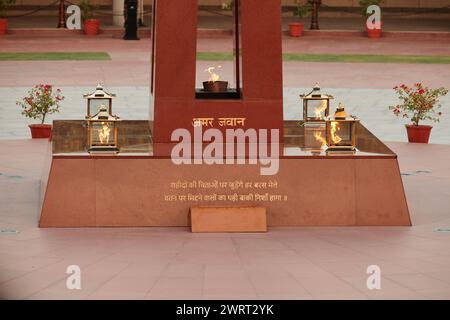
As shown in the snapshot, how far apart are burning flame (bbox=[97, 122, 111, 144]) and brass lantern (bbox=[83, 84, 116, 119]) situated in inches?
35.4

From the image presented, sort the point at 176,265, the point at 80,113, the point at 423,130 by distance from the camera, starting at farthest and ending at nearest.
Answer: the point at 80,113, the point at 423,130, the point at 176,265

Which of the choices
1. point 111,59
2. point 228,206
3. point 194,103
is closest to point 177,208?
point 228,206

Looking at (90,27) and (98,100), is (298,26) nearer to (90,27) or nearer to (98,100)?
(90,27)

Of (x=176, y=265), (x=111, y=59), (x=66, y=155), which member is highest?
(x=111, y=59)

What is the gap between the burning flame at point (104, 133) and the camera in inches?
499

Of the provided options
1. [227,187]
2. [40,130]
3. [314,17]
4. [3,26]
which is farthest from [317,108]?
[314,17]

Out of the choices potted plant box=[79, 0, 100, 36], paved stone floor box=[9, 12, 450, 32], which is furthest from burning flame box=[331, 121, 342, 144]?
paved stone floor box=[9, 12, 450, 32]

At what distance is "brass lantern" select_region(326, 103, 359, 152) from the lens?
502 inches

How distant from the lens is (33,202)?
1330 cm

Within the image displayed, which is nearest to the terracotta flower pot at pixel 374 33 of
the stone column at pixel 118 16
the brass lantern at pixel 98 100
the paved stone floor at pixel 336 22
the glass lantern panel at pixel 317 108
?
the paved stone floor at pixel 336 22

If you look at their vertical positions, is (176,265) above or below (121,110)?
below

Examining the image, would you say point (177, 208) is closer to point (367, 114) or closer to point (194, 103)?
point (194, 103)

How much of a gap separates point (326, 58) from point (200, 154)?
17.0 meters

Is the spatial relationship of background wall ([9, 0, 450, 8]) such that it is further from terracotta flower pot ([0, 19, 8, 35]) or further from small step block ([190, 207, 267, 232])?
small step block ([190, 207, 267, 232])
